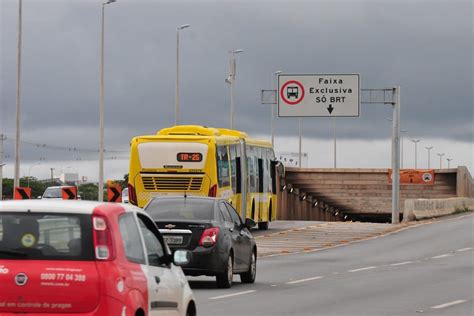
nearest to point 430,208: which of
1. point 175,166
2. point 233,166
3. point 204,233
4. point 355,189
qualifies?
point 233,166

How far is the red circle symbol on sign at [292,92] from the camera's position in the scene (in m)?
63.4

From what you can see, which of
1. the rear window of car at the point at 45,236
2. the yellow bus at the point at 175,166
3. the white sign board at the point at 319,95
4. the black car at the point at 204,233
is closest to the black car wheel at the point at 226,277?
the black car at the point at 204,233

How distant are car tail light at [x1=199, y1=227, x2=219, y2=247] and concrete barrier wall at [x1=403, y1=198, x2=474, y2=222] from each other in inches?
1421

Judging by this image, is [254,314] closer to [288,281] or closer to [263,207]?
[288,281]

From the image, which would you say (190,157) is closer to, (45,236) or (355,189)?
(45,236)

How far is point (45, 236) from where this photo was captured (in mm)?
10859

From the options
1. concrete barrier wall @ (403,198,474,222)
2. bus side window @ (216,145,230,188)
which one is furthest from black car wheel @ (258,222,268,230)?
concrete barrier wall @ (403,198,474,222)

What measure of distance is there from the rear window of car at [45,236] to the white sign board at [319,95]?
5174 centimetres

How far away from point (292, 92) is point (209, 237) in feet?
136

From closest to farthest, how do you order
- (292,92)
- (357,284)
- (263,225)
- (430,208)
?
(357,284) → (263,225) → (430,208) → (292,92)

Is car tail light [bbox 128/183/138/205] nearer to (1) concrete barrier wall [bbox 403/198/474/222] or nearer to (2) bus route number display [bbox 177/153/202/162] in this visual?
(2) bus route number display [bbox 177/153/202/162]

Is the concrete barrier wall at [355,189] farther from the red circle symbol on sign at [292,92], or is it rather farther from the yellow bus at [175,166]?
the yellow bus at [175,166]

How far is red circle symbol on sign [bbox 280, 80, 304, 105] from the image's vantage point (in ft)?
208

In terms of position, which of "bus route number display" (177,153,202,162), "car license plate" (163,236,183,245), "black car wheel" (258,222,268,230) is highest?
"bus route number display" (177,153,202,162)
